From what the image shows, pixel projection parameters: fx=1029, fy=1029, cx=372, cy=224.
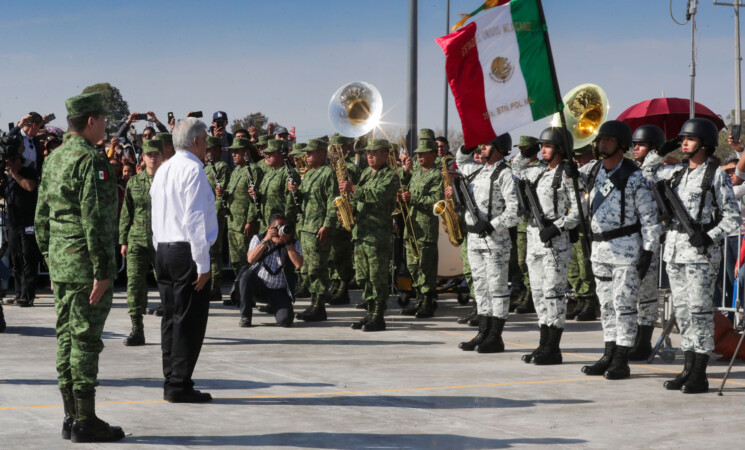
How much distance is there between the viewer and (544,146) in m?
9.52

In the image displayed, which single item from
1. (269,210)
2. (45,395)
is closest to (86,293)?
(45,395)

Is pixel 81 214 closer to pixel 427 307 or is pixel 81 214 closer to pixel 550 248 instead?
pixel 550 248

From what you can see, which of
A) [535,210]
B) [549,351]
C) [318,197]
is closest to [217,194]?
[318,197]

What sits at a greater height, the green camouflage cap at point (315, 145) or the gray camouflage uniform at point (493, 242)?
the green camouflage cap at point (315, 145)

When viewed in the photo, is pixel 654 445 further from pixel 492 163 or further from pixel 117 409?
pixel 492 163

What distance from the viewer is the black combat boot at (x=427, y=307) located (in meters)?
13.3

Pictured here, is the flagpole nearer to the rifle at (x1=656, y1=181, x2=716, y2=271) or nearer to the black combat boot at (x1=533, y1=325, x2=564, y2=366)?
the rifle at (x1=656, y1=181, x2=716, y2=271)

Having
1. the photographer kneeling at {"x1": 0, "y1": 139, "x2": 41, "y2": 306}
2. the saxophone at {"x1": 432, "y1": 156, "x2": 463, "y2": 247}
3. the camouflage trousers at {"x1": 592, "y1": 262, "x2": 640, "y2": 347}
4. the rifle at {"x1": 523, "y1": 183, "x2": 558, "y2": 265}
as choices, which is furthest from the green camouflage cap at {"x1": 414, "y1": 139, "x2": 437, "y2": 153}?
the photographer kneeling at {"x1": 0, "y1": 139, "x2": 41, "y2": 306}

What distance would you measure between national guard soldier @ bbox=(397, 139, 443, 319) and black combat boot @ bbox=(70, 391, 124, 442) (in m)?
7.42

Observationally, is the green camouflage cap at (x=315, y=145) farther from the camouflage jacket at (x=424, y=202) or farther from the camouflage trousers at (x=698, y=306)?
the camouflage trousers at (x=698, y=306)

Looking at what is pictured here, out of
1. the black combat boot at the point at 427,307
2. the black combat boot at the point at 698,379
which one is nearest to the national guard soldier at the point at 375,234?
the black combat boot at the point at 427,307

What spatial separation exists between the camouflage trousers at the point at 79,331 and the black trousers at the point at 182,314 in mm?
1189

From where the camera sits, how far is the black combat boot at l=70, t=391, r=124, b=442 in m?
6.13

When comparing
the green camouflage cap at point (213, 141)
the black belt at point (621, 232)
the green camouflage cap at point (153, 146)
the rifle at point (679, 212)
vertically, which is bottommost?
the black belt at point (621, 232)
